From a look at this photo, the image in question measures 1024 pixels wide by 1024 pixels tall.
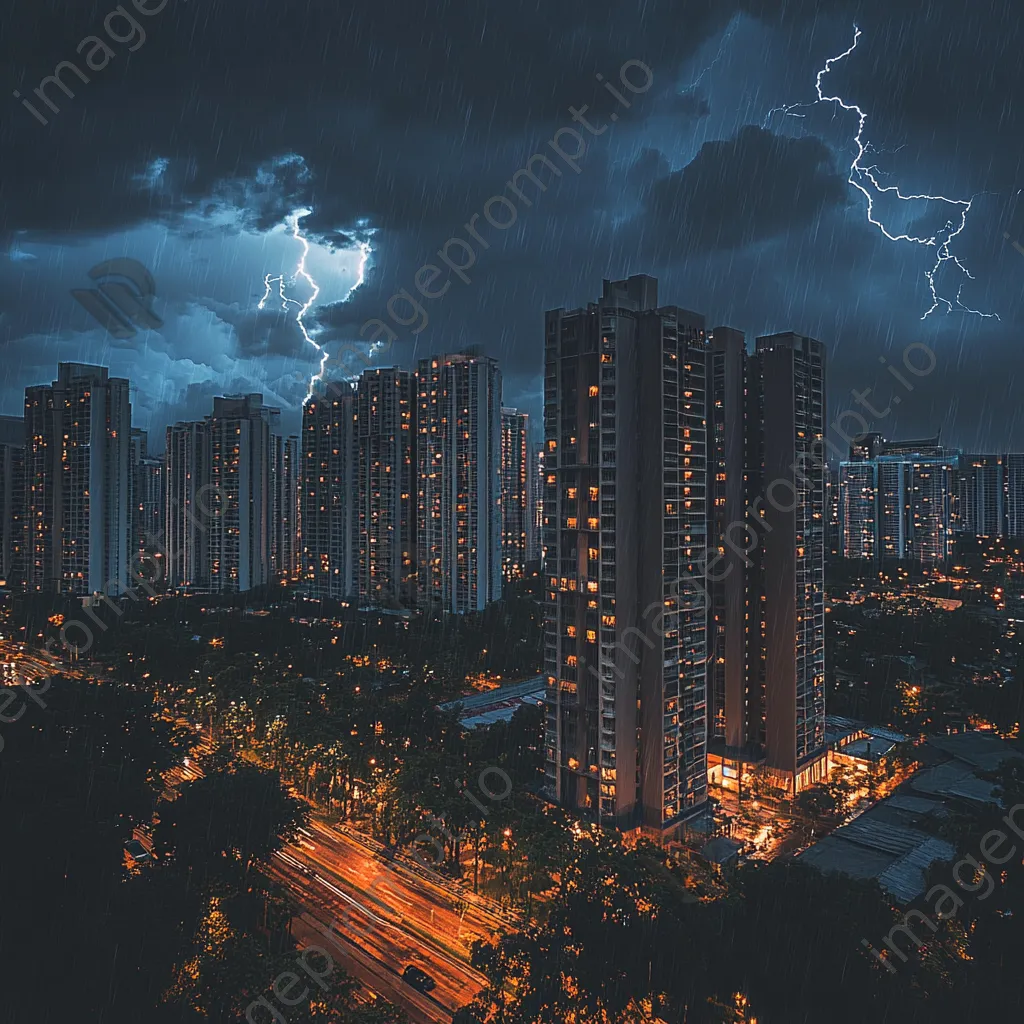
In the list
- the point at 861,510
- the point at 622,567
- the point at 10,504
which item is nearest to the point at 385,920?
the point at 622,567

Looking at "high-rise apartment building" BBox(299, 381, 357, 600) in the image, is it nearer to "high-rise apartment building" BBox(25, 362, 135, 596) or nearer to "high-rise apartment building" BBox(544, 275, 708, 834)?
"high-rise apartment building" BBox(25, 362, 135, 596)

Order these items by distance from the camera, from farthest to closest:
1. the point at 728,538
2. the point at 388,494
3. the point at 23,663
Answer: the point at 388,494, the point at 23,663, the point at 728,538

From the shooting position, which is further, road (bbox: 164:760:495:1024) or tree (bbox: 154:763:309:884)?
tree (bbox: 154:763:309:884)

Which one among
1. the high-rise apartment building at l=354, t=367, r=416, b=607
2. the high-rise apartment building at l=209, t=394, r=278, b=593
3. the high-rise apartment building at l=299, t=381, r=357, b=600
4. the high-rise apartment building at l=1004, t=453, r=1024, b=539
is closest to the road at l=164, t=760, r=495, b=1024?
the high-rise apartment building at l=354, t=367, r=416, b=607

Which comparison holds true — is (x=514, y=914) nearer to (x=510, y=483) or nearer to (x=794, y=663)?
(x=794, y=663)

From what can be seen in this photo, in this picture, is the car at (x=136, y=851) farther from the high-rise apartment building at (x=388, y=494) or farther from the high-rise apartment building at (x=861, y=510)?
the high-rise apartment building at (x=861, y=510)

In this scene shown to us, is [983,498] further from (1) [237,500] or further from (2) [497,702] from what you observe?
(1) [237,500]
